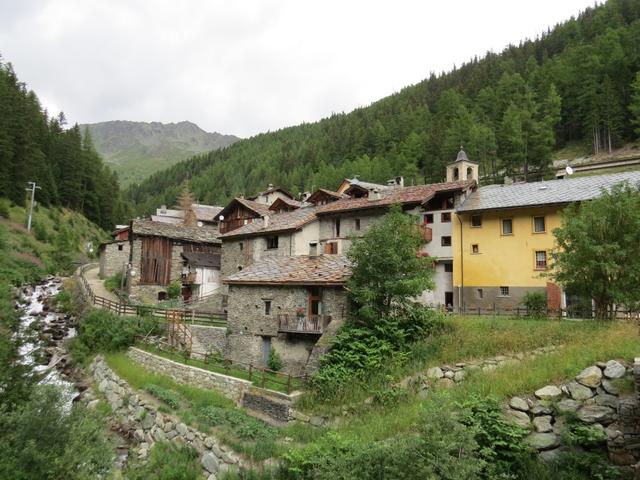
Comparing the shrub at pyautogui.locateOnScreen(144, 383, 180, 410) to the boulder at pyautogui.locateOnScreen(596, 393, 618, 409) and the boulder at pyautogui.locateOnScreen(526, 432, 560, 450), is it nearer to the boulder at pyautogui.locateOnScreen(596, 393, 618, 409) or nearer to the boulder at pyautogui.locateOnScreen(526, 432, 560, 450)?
the boulder at pyautogui.locateOnScreen(526, 432, 560, 450)

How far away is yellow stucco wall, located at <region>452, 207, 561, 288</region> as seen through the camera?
2730cm

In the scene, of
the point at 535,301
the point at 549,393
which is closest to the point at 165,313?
the point at 535,301

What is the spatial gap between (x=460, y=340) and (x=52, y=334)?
2975cm

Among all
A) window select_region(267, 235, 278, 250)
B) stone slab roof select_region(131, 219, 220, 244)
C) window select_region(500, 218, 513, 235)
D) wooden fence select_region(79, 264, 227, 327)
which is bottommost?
wooden fence select_region(79, 264, 227, 327)

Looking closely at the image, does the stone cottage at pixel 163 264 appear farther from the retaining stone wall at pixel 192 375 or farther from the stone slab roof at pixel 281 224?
the retaining stone wall at pixel 192 375

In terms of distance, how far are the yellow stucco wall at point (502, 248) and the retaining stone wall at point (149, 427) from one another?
20.8 m

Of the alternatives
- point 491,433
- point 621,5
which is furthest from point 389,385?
point 621,5

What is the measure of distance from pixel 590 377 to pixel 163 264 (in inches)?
1458

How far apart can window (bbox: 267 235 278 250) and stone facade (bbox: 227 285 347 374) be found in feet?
32.9

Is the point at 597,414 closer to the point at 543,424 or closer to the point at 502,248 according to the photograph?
the point at 543,424

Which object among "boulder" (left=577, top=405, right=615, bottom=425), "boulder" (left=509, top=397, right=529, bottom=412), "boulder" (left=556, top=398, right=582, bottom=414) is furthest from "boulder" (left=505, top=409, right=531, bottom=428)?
"boulder" (left=577, top=405, right=615, bottom=425)

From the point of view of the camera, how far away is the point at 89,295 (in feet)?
115

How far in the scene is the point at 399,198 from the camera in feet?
107

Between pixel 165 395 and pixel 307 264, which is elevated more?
pixel 307 264
